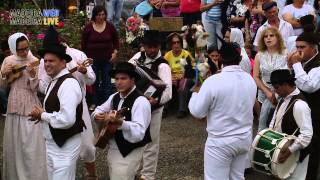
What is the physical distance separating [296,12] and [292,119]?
438 centimetres

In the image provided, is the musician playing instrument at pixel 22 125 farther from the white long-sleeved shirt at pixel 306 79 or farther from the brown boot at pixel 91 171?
the white long-sleeved shirt at pixel 306 79

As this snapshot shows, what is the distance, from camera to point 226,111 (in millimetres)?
5066

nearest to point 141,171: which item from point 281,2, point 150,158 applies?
point 150,158

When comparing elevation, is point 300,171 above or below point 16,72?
below

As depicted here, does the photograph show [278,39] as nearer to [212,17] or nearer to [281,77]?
[281,77]

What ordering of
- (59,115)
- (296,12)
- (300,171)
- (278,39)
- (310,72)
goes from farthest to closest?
(296,12), (278,39), (310,72), (300,171), (59,115)

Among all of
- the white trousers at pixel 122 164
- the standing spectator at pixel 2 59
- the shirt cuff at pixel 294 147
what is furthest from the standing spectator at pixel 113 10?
the shirt cuff at pixel 294 147

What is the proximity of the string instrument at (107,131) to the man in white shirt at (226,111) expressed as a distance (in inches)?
26.4

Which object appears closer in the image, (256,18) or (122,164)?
(122,164)

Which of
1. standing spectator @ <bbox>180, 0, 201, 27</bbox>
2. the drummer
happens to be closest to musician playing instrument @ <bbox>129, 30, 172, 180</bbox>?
the drummer

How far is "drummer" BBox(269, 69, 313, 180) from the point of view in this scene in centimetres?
534

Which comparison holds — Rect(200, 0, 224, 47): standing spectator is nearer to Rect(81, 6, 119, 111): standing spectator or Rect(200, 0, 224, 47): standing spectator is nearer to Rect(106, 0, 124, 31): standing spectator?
Rect(81, 6, 119, 111): standing spectator

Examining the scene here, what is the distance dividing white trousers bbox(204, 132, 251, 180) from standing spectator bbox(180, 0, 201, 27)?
6259mm

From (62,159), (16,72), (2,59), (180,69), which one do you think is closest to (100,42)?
(180,69)
